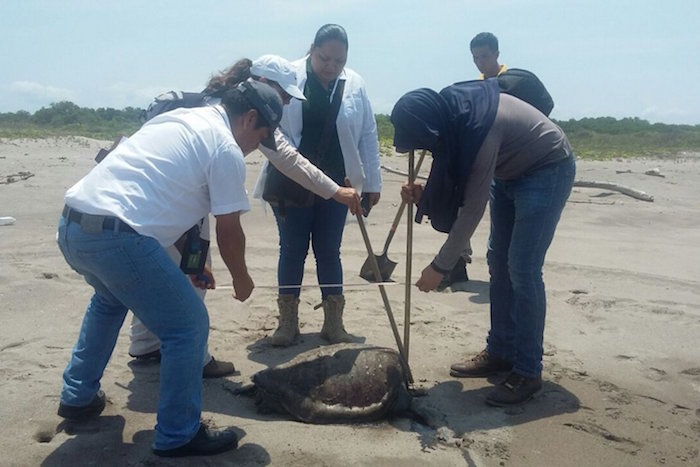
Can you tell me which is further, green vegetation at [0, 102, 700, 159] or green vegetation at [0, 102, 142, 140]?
green vegetation at [0, 102, 142, 140]

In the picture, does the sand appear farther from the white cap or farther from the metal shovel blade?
the white cap

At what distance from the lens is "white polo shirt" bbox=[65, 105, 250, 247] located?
9.29 ft

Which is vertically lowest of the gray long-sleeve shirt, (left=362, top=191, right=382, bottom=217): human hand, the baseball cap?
(left=362, top=191, right=382, bottom=217): human hand

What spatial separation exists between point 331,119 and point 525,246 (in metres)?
1.52

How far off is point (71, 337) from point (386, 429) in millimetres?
2462

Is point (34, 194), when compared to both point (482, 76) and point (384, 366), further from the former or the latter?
point (384, 366)

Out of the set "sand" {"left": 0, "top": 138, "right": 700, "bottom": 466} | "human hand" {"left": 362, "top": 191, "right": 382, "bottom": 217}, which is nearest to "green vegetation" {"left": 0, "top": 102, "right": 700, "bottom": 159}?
"sand" {"left": 0, "top": 138, "right": 700, "bottom": 466}

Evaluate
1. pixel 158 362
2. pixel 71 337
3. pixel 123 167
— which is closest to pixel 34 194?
pixel 71 337

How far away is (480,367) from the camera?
14.3ft

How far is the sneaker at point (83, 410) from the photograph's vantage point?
11.3ft

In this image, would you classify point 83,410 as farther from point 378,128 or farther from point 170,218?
point 378,128

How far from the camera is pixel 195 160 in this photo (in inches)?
113

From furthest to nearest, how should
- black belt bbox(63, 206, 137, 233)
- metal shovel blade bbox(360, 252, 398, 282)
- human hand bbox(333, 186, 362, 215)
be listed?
metal shovel blade bbox(360, 252, 398, 282)
human hand bbox(333, 186, 362, 215)
black belt bbox(63, 206, 137, 233)

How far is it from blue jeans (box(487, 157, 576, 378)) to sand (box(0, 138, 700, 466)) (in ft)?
1.36
